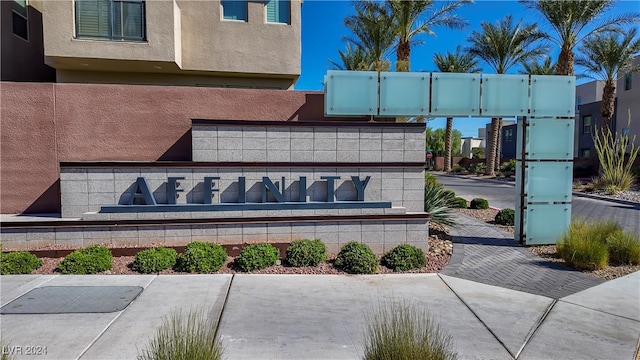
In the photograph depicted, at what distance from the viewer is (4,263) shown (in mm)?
7047

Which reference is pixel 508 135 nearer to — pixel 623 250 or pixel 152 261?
pixel 623 250

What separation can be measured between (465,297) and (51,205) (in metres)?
9.74

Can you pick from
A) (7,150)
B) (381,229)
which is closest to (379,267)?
(381,229)

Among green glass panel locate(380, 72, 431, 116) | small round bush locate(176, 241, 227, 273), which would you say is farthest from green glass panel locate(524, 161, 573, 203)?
small round bush locate(176, 241, 227, 273)

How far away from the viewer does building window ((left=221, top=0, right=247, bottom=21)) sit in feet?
42.8

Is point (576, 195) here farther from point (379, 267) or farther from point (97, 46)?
point (97, 46)

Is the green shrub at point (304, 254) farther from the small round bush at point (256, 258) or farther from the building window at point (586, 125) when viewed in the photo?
the building window at point (586, 125)

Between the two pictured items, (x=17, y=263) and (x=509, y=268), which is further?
(x=509, y=268)

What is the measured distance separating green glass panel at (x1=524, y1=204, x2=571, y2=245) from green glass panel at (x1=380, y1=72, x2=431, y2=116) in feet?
12.9

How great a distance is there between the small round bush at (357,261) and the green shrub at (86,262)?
4.65m

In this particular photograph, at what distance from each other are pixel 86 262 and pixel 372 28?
20231 mm

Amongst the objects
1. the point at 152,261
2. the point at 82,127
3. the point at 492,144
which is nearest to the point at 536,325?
the point at 152,261

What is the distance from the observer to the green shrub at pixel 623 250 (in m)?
8.36

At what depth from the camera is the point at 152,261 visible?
7.34 m
